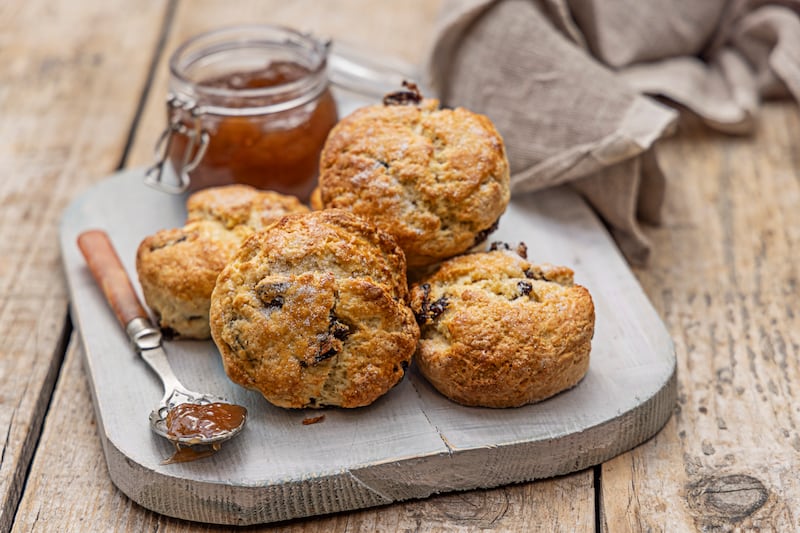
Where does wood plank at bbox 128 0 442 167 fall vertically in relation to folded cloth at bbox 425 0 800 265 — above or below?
below

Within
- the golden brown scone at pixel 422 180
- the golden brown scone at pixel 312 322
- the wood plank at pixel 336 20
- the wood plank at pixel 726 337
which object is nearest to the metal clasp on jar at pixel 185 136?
the golden brown scone at pixel 422 180

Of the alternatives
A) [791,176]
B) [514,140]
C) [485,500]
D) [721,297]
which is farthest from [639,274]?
[485,500]

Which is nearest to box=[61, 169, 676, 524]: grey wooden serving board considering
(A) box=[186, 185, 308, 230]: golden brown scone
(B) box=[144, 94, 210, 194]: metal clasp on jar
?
(A) box=[186, 185, 308, 230]: golden brown scone

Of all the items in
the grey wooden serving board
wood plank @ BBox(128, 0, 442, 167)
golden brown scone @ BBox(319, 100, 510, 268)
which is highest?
golden brown scone @ BBox(319, 100, 510, 268)

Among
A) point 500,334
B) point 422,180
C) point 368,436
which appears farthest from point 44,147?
point 500,334

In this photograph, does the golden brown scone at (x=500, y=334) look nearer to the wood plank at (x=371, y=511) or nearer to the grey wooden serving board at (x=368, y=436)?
the grey wooden serving board at (x=368, y=436)

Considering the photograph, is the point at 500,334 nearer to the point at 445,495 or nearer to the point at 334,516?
the point at 445,495

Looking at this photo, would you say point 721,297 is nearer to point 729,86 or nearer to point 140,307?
point 729,86

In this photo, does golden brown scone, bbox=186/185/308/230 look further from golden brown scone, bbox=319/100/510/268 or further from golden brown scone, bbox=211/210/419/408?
golden brown scone, bbox=211/210/419/408
